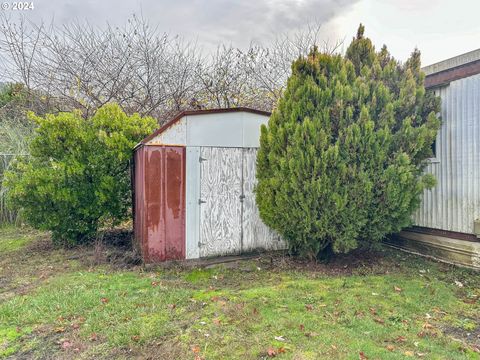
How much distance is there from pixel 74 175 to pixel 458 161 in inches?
256

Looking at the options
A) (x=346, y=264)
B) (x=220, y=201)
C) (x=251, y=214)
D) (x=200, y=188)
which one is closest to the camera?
(x=346, y=264)

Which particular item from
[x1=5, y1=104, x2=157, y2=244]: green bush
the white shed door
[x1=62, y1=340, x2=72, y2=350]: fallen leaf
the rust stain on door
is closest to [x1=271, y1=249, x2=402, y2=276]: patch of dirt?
the white shed door

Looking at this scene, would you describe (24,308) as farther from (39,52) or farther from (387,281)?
(39,52)

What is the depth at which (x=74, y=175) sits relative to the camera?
566 centimetres

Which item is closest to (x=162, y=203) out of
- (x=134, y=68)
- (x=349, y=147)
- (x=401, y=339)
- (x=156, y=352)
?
(x=156, y=352)

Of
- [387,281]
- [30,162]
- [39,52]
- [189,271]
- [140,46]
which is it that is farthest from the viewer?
[140,46]

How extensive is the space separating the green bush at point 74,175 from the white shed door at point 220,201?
1800 millimetres

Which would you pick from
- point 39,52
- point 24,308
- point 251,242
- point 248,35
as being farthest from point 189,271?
point 248,35

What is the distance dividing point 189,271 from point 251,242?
1.28m

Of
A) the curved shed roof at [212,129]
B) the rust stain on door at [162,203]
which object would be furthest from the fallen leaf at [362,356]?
the curved shed roof at [212,129]

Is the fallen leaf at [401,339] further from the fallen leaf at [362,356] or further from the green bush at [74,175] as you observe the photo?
the green bush at [74,175]

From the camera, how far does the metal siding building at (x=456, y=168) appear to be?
15.3 ft

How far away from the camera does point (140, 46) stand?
33.6ft

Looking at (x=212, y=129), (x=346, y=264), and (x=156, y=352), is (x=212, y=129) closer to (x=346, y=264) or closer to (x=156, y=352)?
(x=346, y=264)
